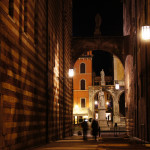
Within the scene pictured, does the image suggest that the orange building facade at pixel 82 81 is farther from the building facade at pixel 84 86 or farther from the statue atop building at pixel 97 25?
the statue atop building at pixel 97 25

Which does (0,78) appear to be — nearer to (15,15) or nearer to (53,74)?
(15,15)

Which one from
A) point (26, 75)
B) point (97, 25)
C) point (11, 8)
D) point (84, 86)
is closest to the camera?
point (11, 8)

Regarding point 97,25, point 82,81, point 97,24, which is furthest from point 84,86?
point 97,25

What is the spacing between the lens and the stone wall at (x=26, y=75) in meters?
8.88

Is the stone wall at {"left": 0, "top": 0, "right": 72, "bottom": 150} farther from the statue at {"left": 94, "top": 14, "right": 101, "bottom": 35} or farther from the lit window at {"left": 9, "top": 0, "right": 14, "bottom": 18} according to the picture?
the statue at {"left": 94, "top": 14, "right": 101, "bottom": 35}

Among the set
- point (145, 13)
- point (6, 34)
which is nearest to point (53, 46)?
point (145, 13)

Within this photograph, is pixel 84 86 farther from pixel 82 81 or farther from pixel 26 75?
pixel 26 75

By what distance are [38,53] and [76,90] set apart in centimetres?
4619

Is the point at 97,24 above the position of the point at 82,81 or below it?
above

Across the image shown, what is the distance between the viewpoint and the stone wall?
8883 millimetres

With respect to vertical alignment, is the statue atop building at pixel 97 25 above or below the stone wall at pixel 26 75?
above

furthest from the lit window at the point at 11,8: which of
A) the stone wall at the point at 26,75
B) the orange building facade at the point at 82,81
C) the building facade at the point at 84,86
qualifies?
the orange building facade at the point at 82,81

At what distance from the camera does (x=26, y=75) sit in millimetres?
11383

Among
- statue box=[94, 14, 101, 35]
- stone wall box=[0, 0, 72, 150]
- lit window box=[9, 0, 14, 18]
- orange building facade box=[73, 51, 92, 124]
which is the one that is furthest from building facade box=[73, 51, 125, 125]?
lit window box=[9, 0, 14, 18]
